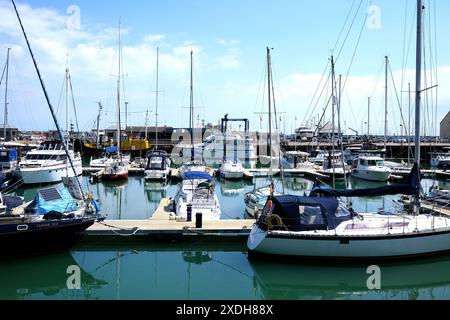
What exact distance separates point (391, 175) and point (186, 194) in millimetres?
27172

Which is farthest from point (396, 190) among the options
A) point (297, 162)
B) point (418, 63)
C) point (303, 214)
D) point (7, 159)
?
point (7, 159)

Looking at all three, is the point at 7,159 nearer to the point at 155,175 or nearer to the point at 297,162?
the point at 155,175

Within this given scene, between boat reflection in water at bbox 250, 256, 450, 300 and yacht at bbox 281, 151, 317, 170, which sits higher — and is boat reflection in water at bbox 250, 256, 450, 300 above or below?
below

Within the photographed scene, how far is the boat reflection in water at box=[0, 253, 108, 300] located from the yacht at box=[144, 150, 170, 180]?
24731 millimetres

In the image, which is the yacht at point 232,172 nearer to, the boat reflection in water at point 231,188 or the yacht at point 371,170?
the boat reflection in water at point 231,188

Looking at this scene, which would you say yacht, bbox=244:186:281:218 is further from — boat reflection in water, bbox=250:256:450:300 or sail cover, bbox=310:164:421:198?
boat reflection in water, bbox=250:256:450:300

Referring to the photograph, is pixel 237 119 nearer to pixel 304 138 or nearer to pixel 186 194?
pixel 304 138

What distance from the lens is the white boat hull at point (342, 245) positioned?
14789 mm

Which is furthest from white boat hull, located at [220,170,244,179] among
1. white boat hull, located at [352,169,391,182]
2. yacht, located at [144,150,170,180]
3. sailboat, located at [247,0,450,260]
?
sailboat, located at [247,0,450,260]

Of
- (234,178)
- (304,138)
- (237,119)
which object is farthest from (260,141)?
(234,178)

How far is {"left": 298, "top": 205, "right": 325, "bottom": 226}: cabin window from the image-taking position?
15258 millimetres

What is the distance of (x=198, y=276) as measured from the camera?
14602mm

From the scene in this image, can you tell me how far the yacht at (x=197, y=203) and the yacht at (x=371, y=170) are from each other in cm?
2162
